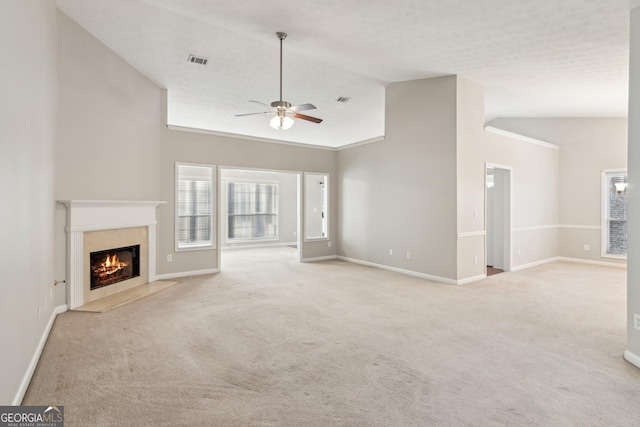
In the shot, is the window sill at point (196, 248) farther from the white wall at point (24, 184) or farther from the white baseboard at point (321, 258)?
the white wall at point (24, 184)

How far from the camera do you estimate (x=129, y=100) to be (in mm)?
5012

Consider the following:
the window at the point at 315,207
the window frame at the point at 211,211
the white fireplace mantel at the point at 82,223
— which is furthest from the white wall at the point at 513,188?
the white fireplace mantel at the point at 82,223

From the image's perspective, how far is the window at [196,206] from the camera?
6.24 metres

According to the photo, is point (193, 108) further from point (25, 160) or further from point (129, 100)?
point (25, 160)

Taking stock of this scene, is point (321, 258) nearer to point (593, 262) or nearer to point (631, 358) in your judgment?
point (631, 358)

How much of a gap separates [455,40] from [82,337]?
17.2 ft

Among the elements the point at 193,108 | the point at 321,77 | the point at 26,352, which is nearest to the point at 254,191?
the point at 193,108

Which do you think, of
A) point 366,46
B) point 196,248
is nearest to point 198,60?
point 366,46

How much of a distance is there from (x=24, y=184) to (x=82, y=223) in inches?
82.3

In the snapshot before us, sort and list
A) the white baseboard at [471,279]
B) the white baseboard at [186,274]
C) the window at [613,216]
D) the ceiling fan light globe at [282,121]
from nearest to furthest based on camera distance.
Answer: the ceiling fan light globe at [282,121] → the white baseboard at [471,279] → the white baseboard at [186,274] → the window at [613,216]

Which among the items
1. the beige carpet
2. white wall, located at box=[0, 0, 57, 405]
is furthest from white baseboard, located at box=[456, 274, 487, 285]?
white wall, located at box=[0, 0, 57, 405]

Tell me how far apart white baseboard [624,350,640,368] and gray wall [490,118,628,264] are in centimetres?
564

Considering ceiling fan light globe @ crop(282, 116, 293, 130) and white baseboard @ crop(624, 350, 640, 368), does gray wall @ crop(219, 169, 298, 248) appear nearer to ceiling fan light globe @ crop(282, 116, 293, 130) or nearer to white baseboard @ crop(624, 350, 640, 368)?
ceiling fan light globe @ crop(282, 116, 293, 130)

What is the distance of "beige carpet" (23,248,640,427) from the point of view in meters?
2.06
